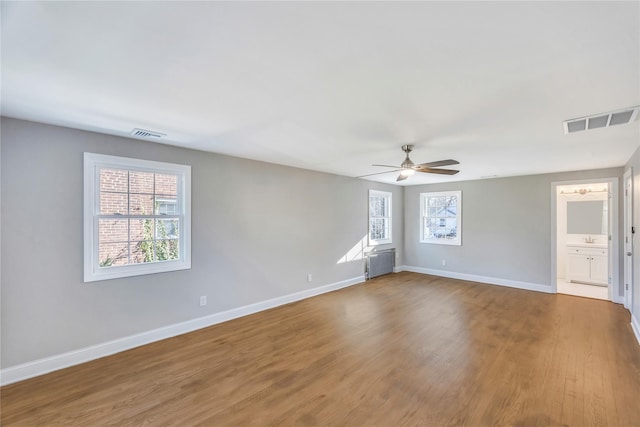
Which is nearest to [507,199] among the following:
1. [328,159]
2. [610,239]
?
[610,239]

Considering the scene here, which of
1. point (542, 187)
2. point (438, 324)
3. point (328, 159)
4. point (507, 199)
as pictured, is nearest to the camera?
point (438, 324)

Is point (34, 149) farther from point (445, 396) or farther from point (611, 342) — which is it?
point (611, 342)

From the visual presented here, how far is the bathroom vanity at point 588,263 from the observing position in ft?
18.9

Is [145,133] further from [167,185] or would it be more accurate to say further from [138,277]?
[138,277]

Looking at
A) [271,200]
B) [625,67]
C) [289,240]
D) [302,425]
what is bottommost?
[302,425]

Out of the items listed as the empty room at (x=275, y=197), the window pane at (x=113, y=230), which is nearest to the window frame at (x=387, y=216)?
the empty room at (x=275, y=197)

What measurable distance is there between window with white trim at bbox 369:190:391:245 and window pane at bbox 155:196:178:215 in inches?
171

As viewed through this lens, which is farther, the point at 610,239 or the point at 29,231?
the point at 610,239

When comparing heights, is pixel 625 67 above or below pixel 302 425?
above

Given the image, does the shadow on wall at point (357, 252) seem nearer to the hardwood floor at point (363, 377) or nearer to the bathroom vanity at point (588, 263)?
the hardwood floor at point (363, 377)

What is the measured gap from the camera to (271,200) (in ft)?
15.0

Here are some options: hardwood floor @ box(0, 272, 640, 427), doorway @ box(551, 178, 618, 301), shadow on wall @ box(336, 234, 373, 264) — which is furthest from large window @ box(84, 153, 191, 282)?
doorway @ box(551, 178, 618, 301)

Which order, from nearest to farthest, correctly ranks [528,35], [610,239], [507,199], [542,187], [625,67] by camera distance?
[528,35] < [625,67] < [610,239] < [542,187] < [507,199]

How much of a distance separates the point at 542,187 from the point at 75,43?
7.01m
